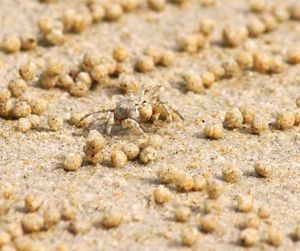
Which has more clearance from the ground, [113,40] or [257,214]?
[113,40]

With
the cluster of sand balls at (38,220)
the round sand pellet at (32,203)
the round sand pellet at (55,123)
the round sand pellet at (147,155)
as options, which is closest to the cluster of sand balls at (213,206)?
the round sand pellet at (147,155)

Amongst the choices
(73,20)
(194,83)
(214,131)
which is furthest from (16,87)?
(214,131)

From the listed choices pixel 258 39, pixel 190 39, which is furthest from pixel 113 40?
pixel 258 39

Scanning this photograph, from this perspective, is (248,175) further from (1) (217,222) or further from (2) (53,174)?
(2) (53,174)

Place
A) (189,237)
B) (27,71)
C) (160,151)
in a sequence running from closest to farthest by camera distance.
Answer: (189,237)
(160,151)
(27,71)

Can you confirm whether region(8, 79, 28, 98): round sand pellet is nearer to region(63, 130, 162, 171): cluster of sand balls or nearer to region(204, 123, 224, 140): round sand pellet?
region(63, 130, 162, 171): cluster of sand balls

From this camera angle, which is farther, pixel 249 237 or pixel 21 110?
pixel 21 110

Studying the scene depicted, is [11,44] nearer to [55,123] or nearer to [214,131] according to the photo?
[55,123]
